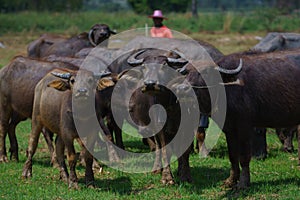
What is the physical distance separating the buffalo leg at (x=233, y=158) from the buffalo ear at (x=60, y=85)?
215 cm

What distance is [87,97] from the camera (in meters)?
7.55

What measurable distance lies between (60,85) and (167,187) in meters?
1.90

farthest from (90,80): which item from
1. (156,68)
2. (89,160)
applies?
(89,160)

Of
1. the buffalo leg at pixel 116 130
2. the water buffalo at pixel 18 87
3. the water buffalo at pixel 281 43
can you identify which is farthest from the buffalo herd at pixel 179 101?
the water buffalo at pixel 281 43

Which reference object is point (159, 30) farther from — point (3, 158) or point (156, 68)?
point (156, 68)

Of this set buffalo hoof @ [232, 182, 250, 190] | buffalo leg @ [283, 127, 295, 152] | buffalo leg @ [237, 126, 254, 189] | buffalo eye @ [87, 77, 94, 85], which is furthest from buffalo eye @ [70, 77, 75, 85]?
buffalo leg @ [283, 127, 295, 152]

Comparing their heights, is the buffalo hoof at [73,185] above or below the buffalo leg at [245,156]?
below

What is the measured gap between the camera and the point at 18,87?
9.76 m

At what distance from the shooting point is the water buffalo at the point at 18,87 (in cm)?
961

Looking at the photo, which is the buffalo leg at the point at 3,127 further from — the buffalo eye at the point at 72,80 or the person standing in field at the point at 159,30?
the person standing in field at the point at 159,30

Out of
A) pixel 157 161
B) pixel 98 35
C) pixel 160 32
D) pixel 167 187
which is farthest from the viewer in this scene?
pixel 98 35

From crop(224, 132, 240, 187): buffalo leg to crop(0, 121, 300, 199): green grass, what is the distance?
0.15 meters

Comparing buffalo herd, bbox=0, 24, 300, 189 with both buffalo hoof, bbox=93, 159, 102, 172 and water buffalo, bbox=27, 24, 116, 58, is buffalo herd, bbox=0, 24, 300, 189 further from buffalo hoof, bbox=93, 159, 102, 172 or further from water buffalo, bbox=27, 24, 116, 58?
water buffalo, bbox=27, 24, 116, 58

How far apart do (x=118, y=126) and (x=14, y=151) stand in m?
1.80
